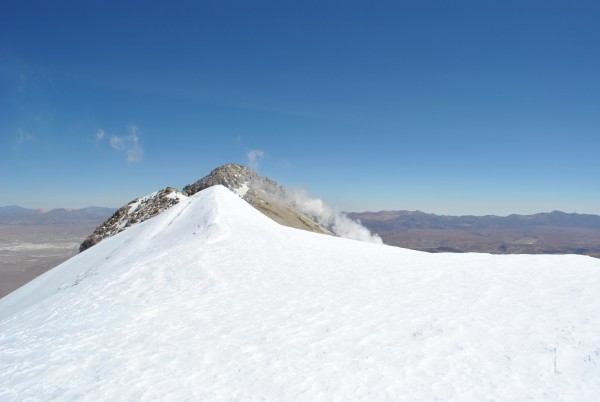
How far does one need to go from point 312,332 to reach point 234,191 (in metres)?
69.3

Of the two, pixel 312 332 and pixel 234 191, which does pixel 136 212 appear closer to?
pixel 234 191

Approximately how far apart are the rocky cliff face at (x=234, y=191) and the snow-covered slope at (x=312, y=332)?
2720cm

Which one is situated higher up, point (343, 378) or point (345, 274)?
point (345, 274)

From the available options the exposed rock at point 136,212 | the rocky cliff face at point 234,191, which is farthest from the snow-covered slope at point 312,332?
the rocky cliff face at point 234,191

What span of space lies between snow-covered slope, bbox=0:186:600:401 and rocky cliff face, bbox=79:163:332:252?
27.2 meters

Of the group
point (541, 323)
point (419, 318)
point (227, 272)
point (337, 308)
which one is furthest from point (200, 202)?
point (541, 323)

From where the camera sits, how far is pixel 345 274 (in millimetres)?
16906

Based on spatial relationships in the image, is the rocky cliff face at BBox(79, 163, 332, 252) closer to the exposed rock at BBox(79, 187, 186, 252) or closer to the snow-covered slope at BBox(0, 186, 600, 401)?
the exposed rock at BBox(79, 187, 186, 252)

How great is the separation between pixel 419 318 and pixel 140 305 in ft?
33.5

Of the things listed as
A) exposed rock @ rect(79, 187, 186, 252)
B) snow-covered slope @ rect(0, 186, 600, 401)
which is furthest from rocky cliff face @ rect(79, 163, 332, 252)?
snow-covered slope @ rect(0, 186, 600, 401)

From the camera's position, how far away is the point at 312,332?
34.8 ft

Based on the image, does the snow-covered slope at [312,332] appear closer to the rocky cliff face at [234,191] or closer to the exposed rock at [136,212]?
the exposed rock at [136,212]

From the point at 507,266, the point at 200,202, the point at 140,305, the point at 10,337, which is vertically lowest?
the point at 10,337

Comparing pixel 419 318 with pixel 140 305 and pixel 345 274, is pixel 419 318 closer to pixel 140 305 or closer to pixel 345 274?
pixel 345 274
